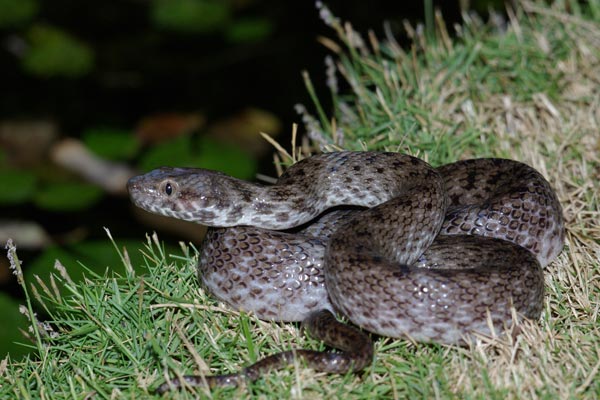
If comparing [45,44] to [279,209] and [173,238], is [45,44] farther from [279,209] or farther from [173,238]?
[279,209]

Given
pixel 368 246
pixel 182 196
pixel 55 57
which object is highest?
pixel 55 57

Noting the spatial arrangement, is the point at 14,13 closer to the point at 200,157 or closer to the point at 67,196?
the point at 67,196

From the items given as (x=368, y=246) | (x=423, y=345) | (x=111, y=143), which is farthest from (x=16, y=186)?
(x=423, y=345)

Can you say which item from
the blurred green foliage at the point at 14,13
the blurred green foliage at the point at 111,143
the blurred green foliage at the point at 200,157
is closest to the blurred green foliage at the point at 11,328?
the blurred green foliage at the point at 200,157

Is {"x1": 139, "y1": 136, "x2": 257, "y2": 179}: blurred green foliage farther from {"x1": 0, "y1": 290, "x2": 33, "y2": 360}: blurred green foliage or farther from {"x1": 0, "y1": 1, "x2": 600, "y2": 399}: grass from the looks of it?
{"x1": 0, "y1": 290, "x2": 33, "y2": 360}: blurred green foliage

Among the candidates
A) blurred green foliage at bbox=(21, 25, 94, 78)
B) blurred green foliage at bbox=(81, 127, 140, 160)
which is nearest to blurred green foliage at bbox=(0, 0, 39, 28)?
blurred green foliage at bbox=(21, 25, 94, 78)

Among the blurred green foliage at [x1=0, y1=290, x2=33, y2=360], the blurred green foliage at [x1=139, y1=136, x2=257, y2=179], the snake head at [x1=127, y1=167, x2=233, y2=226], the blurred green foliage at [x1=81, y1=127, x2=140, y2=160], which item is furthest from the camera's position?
the blurred green foliage at [x1=81, y1=127, x2=140, y2=160]
